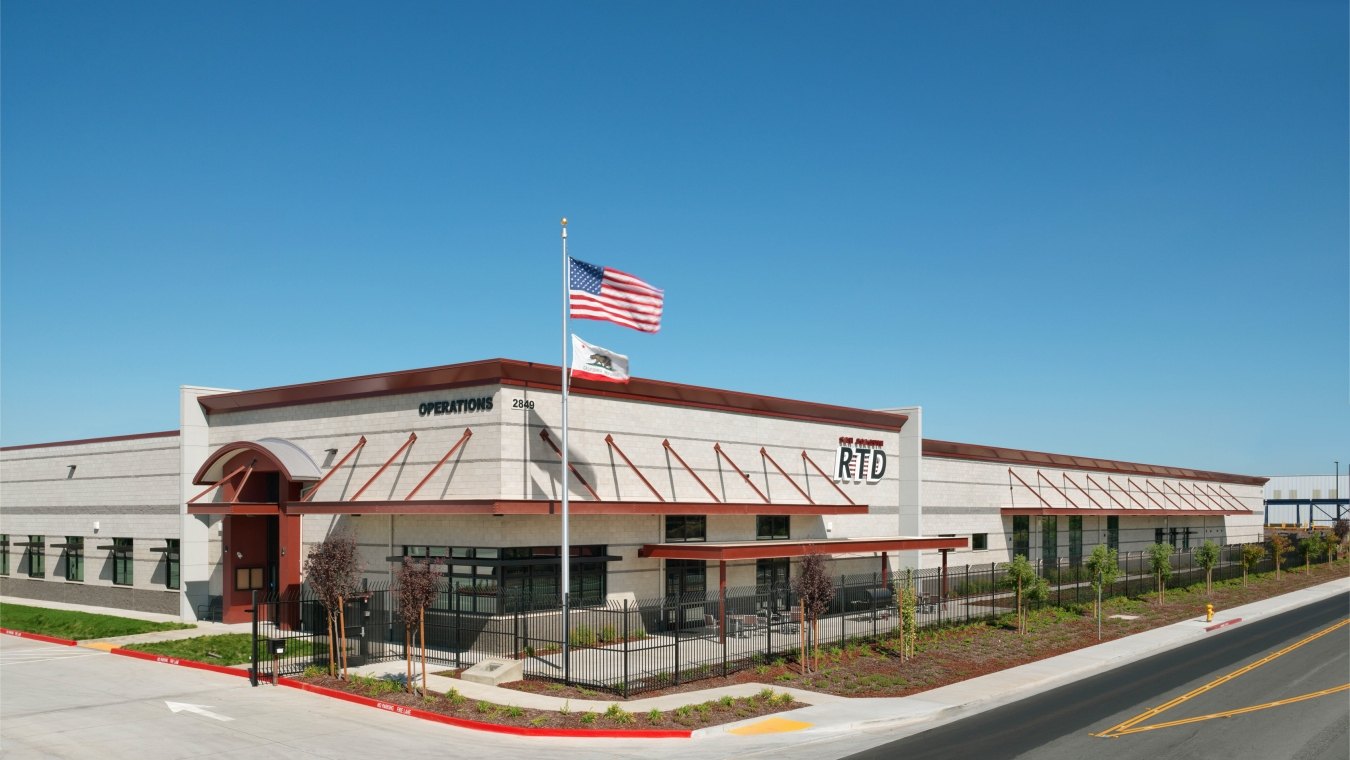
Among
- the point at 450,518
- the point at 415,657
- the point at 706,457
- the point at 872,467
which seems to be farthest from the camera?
the point at 872,467

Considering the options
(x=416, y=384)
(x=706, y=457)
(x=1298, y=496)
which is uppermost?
(x=416, y=384)

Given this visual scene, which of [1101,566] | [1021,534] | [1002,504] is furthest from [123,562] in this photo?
[1021,534]

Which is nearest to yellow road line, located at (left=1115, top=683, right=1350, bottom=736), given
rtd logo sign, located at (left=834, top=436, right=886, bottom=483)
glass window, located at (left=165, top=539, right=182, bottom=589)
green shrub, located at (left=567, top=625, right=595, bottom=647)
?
green shrub, located at (left=567, top=625, right=595, bottom=647)

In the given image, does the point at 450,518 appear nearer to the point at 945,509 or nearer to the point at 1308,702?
the point at 1308,702

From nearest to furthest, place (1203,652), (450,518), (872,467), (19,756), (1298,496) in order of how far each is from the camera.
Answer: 1. (19,756)
2. (450,518)
3. (1203,652)
4. (872,467)
5. (1298,496)

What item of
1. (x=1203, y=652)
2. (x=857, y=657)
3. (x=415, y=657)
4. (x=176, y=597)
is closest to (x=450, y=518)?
(x=415, y=657)

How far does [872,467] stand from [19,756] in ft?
111

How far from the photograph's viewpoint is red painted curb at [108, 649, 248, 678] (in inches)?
1074

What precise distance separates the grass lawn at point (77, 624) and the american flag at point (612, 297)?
19702 millimetres

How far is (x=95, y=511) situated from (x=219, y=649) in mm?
18102

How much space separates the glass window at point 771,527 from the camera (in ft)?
128

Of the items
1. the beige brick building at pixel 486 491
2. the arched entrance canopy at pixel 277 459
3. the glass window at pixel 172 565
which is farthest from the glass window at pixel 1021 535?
the glass window at pixel 172 565

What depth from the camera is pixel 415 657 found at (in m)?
28.8

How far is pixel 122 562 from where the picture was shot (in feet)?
141
